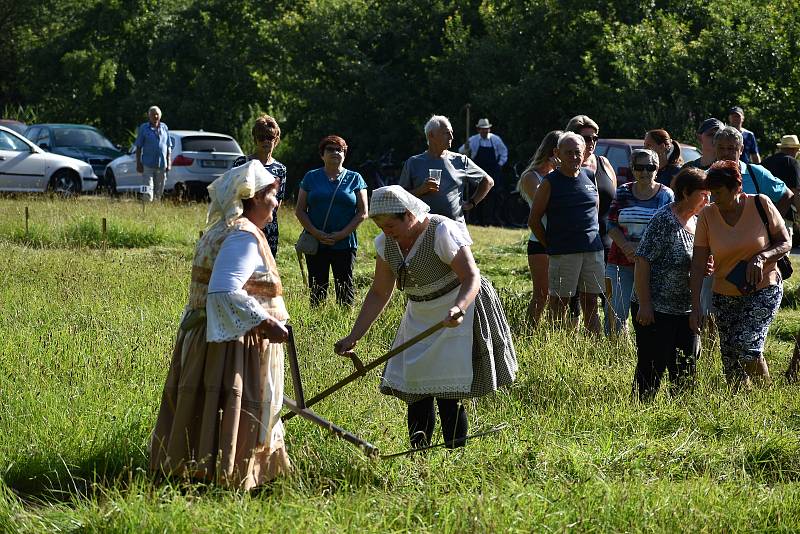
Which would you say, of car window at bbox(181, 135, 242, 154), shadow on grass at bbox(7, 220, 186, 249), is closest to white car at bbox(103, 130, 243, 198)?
car window at bbox(181, 135, 242, 154)

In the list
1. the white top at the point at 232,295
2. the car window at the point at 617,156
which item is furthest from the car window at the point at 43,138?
the white top at the point at 232,295

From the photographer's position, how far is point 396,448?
6.41 m

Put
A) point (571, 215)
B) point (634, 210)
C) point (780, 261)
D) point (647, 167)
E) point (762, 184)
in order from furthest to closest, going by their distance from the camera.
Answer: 1. point (762, 184)
2. point (571, 215)
3. point (634, 210)
4. point (647, 167)
5. point (780, 261)

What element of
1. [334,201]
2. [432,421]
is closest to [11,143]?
→ [334,201]

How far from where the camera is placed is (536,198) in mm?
9055

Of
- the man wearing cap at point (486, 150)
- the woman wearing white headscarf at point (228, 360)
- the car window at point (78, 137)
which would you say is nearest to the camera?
the woman wearing white headscarf at point (228, 360)

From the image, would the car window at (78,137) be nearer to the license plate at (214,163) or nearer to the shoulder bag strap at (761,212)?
the license plate at (214,163)

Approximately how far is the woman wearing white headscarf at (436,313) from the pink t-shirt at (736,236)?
1.79m

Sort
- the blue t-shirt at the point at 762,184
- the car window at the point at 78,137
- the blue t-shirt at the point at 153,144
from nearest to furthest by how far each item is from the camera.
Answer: the blue t-shirt at the point at 762,184
the blue t-shirt at the point at 153,144
the car window at the point at 78,137

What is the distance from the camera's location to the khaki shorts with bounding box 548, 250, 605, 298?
9109 mm

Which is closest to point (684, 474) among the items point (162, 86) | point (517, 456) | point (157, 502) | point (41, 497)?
point (517, 456)

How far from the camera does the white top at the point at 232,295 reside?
5.34 meters

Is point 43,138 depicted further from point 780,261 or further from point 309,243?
point 780,261

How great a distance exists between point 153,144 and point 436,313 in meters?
16.0
